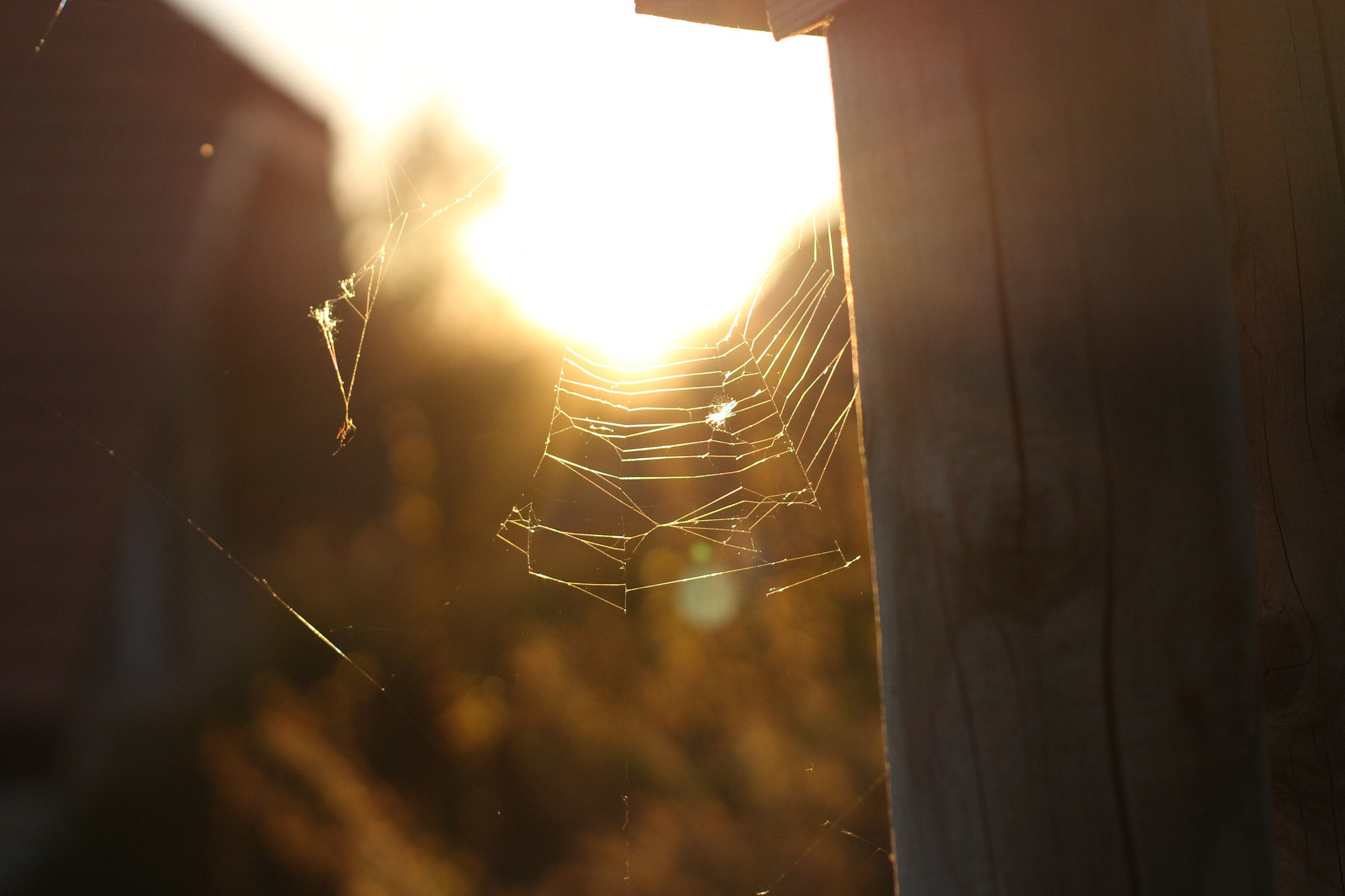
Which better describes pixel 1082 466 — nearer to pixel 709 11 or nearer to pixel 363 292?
pixel 709 11

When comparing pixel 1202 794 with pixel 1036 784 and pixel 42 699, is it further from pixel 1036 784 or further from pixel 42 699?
pixel 42 699

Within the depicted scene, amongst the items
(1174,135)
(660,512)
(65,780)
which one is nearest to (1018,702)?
(1174,135)

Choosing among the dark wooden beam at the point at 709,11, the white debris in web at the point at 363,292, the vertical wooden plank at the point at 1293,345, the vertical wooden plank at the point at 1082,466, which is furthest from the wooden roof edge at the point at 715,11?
the white debris in web at the point at 363,292

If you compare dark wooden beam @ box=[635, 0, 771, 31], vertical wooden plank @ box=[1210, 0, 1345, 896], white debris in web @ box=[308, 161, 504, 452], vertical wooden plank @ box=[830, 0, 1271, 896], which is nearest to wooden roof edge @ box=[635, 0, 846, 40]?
dark wooden beam @ box=[635, 0, 771, 31]

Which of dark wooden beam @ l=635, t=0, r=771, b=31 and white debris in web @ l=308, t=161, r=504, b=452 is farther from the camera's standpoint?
white debris in web @ l=308, t=161, r=504, b=452

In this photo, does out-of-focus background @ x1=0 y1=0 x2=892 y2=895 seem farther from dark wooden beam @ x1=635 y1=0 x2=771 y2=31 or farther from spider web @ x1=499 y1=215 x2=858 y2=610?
dark wooden beam @ x1=635 y1=0 x2=771 y2=31

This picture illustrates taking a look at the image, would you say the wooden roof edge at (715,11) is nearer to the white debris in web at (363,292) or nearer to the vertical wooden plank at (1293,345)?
the vertical wooden plank at (1293,345)
